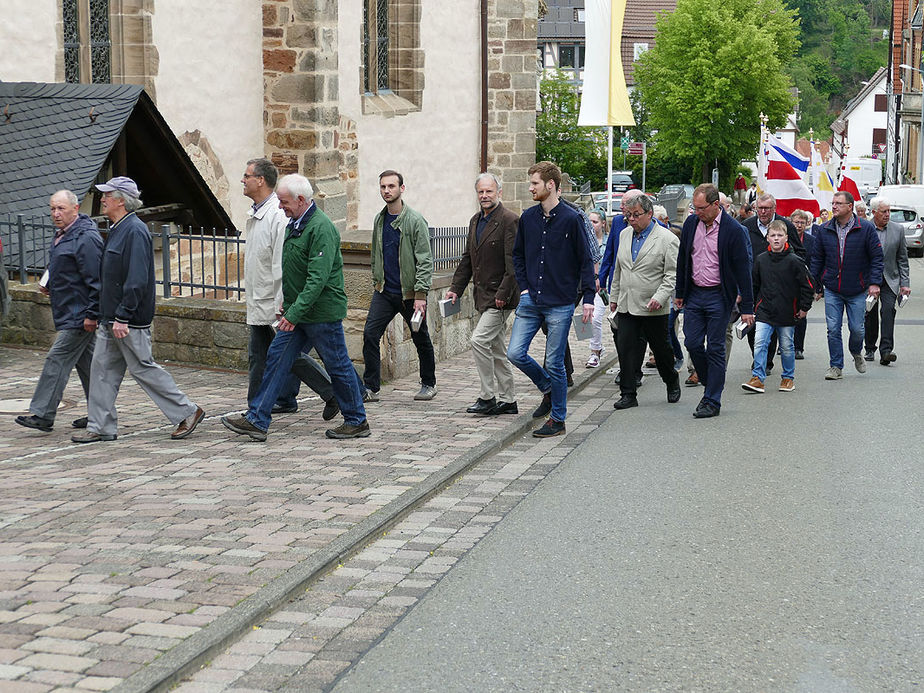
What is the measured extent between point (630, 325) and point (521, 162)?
14893 mm

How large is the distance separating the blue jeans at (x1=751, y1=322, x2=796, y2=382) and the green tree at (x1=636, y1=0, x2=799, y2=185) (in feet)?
160

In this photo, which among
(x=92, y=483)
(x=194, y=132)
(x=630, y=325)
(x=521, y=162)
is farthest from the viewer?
(x=521, y=162)

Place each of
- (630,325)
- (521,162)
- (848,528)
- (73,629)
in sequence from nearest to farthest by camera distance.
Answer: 1. (73,629)
2. (848,528)
3. (630,325)
4. (521,162)

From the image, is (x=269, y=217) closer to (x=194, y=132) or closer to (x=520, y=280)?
(x=520, y=280)

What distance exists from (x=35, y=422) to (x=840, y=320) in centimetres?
758

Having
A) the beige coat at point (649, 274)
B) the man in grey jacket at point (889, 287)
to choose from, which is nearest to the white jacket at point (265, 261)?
the beige coat at point (649, 274)

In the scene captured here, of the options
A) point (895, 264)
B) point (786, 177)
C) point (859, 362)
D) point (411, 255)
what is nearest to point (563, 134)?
point (786, 177)

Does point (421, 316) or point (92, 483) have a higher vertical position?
point (421, 316)

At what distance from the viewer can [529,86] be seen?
973 inches

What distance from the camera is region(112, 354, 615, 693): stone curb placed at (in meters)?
4.39

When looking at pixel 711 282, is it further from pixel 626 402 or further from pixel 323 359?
pixel 323 359

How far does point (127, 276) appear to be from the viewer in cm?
841

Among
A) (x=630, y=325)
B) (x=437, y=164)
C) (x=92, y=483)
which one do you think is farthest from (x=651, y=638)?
(x=437, y=164)

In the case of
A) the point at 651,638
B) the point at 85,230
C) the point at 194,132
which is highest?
the point at 194,132
